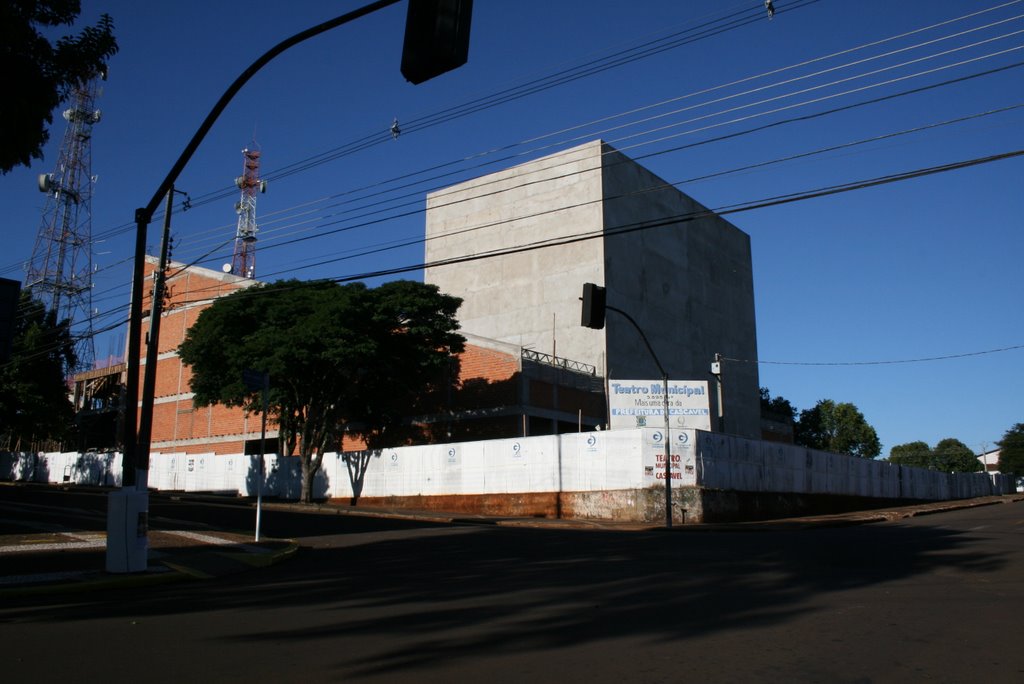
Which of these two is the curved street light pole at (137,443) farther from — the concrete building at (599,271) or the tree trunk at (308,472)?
the concrete building at (599,271)

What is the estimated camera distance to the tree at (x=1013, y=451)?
110 meters

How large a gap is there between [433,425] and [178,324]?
23.9 metres

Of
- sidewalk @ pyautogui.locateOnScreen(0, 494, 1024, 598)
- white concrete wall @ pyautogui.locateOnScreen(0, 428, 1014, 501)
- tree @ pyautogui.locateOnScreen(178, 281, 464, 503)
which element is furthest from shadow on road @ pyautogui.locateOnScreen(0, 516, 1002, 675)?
tree @ pyautogui.locateOnScreen(178, 281, 464, 503)

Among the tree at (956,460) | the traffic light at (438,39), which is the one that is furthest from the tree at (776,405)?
the traffic light at (438,39)

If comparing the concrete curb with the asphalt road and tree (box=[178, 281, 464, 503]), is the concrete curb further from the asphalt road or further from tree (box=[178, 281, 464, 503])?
tree (box=[178, 281, 464, 503])

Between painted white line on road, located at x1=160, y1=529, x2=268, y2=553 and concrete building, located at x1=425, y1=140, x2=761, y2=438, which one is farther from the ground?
concrete building, located at x1=425, y1=140, x2=761, y2=438

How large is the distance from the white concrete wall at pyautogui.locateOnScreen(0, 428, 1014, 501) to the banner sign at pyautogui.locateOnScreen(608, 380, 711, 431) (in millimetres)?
2738

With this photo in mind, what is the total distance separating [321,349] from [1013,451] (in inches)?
4265

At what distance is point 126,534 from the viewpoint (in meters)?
12.5

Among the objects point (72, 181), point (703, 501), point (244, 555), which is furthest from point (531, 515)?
point (72, 181)

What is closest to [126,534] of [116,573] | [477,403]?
[116,573]

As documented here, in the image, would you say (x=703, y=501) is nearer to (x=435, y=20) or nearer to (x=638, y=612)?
(x=638, y=612)

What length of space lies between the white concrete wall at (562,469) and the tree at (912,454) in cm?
8246

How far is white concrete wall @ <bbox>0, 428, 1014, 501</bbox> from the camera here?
29.4 meters
